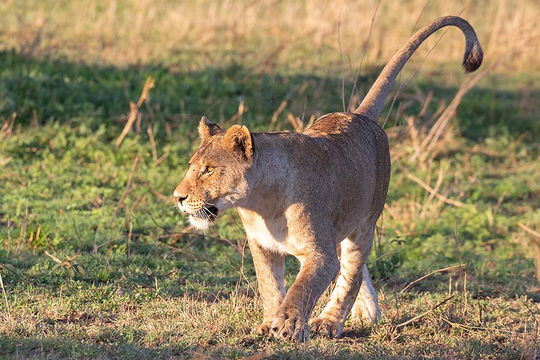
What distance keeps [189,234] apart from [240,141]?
269 centimetres

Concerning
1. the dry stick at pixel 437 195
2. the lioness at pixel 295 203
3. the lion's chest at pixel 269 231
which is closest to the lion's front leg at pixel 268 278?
the lioness at pixel 295 203

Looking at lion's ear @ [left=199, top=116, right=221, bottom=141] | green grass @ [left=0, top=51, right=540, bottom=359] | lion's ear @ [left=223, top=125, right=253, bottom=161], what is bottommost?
green grass @ [left=0, top=51, right=540, bottom=359]

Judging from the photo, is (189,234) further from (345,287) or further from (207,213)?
(207,213)

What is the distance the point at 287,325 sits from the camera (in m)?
4.66

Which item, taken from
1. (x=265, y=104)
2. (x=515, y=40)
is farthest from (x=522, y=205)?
(x=515, y=40)

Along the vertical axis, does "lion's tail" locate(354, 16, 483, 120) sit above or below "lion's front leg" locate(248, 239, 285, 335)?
above

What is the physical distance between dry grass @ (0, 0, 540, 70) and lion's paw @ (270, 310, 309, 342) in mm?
7186

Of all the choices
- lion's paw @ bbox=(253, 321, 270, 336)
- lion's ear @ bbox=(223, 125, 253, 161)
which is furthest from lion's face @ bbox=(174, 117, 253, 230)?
lion's paw @ bbox=(253, 321, 270, 336)

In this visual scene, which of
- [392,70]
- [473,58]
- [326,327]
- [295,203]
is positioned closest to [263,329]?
[326,327]

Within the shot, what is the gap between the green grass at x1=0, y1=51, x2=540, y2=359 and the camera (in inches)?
201

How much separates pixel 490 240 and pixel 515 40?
18.2ft

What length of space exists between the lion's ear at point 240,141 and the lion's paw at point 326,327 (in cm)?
102

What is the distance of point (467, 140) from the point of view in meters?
10.9

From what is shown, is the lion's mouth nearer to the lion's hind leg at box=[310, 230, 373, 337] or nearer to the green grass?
the green grass
